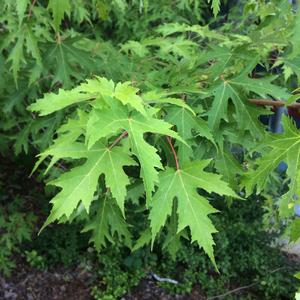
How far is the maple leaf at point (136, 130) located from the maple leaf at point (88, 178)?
0.29 feet

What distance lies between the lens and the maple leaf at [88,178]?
1.18 metres

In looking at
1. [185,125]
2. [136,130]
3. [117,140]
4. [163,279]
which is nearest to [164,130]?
[136,130]

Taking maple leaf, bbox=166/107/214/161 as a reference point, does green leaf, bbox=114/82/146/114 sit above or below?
above

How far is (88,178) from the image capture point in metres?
1.22

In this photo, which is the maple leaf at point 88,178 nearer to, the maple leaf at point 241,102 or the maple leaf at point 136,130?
the maple leaf at point 136,130

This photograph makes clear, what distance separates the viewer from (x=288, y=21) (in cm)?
182

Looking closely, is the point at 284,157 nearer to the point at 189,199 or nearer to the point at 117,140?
the point at 189,199

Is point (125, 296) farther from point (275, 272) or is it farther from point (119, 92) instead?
point (119, 92)

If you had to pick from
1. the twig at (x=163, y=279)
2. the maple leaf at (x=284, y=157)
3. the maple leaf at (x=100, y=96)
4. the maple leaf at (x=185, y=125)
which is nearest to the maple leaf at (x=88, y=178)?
the maple leaf at (x=100, y=96)

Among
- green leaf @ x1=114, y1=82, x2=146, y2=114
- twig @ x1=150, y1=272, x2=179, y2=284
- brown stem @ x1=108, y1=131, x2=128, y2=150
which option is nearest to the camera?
green leaf @ x1=114, y1=82, x2=146, y2=114

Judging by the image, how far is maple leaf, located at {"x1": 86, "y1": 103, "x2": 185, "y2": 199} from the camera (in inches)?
43.9

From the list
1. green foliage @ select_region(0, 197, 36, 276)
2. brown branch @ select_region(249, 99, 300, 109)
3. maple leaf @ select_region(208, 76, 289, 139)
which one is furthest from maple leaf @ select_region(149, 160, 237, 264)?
green foliage @ select_region(0, 197, 36, 276)

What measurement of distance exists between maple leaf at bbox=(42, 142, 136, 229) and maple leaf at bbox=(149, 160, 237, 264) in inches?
6.4

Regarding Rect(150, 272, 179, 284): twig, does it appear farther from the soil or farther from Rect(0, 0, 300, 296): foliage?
Rect(0, 0, 300, 296): foliage
